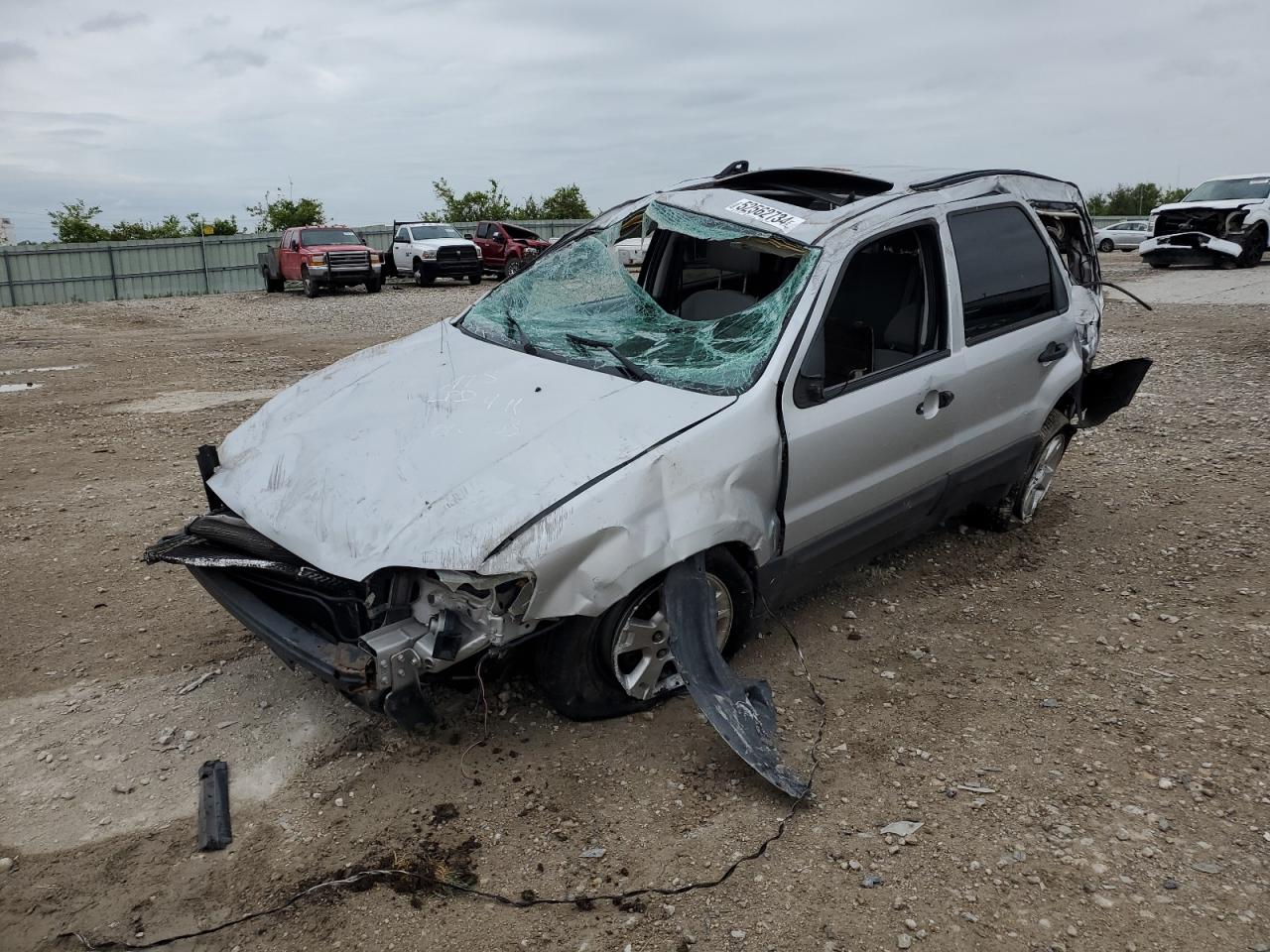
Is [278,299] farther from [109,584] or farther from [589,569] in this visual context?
[589,569]

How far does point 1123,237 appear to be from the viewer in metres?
32.0

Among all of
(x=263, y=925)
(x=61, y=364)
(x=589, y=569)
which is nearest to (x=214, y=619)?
(x=263, y=925)

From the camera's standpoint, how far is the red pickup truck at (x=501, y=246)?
25.5m

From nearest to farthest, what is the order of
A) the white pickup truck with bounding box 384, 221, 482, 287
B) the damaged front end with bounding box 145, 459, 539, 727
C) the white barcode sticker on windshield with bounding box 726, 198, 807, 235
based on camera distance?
the damaged front end with bounding box 145, 459, 539, 727, the white barcode sticker on windshield with bounding box 726, 198, 807, 235, the white pickup truck with bounding box 384, 221, 482, 287

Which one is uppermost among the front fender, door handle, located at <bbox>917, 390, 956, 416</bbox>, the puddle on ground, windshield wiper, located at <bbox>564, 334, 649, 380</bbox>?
windshield wiper, located at <bbox>564, 334, 649, 380</bbox>

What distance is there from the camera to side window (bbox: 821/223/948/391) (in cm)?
399

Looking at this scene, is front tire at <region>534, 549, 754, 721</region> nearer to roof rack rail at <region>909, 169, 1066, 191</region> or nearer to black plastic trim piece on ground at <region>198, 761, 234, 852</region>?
black plastic trim piece on ground at <region>198, 761, 234, 852</region>

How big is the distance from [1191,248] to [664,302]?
63.9ft

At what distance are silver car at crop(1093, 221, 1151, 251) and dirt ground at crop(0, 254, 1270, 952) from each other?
30.6 metres

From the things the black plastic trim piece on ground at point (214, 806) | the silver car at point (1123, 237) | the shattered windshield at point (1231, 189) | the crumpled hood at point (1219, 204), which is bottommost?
the black plastic trim piece on ground at point (214, 806)

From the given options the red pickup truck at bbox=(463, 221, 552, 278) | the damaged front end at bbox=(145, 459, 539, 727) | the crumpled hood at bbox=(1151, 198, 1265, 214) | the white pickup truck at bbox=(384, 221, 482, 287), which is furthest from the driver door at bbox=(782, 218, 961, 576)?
the red pickup truck at bbox=(463, 221, 552, 278)

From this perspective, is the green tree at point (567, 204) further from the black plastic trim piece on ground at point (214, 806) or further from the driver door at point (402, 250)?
the black plastic trim piece on ground at point (214, 806)

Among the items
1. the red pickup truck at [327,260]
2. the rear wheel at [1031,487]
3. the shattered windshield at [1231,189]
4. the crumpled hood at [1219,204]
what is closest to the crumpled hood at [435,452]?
the rear wheel at [1031,487]

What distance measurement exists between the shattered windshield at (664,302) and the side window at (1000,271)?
791 millimetres
